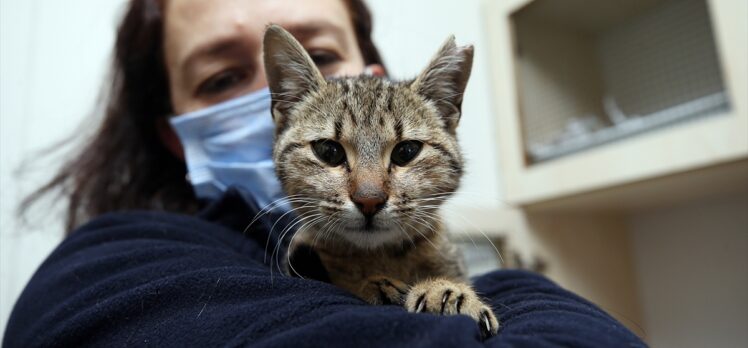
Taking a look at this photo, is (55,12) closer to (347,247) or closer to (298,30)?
(298,30)

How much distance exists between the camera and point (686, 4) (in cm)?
141

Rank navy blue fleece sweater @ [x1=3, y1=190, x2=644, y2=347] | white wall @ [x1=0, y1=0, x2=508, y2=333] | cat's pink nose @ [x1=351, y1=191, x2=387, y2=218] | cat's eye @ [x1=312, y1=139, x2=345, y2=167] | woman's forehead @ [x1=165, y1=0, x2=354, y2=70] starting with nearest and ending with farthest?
navy blue fleece sweater @ [x1=3, y1=190, x2=644, y2=347], cat's pink nose @ [x1=351, y1=191, x2=387, y2=218], cat's eye @ [x1=312, y1=139, x2=345, y2=167], woman's forehead @ [x1=165, y1=0, x2=354, y2=70], white wall @ [x1=0, y1=0, x2=508, y2=333]

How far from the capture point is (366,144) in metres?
0.86

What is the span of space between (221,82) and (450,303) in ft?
2.56

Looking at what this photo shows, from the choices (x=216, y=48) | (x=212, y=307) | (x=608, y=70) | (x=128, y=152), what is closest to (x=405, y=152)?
(x=212, y=307)

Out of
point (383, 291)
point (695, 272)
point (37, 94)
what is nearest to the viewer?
point (383, 291)

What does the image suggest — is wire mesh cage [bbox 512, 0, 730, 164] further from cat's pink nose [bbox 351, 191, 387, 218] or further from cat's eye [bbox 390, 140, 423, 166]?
cat's pink nose [bbox 351, 191, 387, 218]

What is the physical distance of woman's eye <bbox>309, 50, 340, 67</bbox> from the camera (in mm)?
1196

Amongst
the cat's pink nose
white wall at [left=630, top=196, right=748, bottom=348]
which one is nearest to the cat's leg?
the cat's pink nose

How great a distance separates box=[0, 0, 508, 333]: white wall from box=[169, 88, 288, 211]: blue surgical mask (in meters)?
0.40

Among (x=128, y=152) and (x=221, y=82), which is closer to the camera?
(x=221, y=82)

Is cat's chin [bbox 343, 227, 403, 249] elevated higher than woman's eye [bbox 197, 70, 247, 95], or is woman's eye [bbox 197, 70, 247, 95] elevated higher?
woman's eye [bbox 197, 70, 247, 95]

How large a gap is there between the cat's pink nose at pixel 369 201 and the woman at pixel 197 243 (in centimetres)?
13

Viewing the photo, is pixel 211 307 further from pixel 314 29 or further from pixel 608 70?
pixel 608 70
